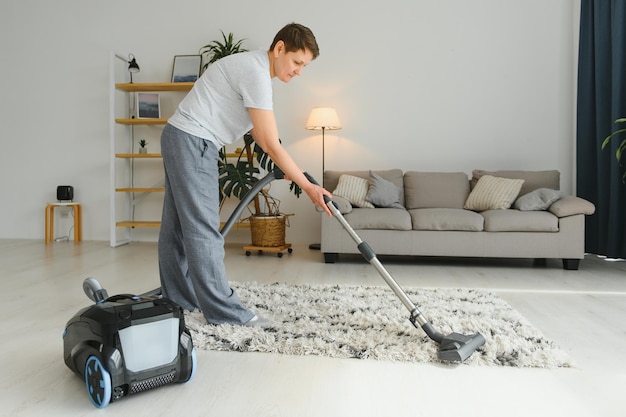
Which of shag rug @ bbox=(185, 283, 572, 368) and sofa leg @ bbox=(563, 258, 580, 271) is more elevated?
shag rug @ bbox=(185, 283, 572, 368)

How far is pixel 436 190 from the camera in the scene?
14.5 feet

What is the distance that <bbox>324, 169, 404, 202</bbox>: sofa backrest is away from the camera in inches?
178

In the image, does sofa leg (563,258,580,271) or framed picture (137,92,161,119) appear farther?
framed picture (137,92,161,119)

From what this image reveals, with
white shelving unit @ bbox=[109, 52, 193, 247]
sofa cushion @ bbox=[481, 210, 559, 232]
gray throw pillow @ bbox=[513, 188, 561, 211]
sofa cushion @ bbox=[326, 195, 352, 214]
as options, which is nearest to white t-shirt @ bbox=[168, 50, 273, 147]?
sofa cushion @ bbox=[326, 195, 352, 214]

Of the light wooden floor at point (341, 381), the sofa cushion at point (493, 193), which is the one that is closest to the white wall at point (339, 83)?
the sofa cushion at point (493, 193)

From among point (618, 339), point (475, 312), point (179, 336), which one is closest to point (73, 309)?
point (179, 336)

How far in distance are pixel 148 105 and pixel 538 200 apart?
3.59 meters

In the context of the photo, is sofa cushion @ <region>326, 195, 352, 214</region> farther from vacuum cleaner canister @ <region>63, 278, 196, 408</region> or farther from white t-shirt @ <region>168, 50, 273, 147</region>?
vacuum cleaner canister @ <region>63, 278, 196, 408</region>

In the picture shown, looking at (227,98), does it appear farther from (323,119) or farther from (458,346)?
(323,119)

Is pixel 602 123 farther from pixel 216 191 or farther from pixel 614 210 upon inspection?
pixel 216 191

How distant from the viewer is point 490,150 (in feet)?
16.1

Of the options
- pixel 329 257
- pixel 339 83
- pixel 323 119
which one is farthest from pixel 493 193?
pixel 339 83

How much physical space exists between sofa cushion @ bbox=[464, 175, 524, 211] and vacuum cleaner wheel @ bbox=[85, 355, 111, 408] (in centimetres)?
338

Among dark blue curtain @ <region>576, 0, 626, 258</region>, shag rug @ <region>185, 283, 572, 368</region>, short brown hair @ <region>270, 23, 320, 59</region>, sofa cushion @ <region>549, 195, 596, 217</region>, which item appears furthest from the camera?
dark blue curtain @ <region>576, 0, 626, 258</region>
